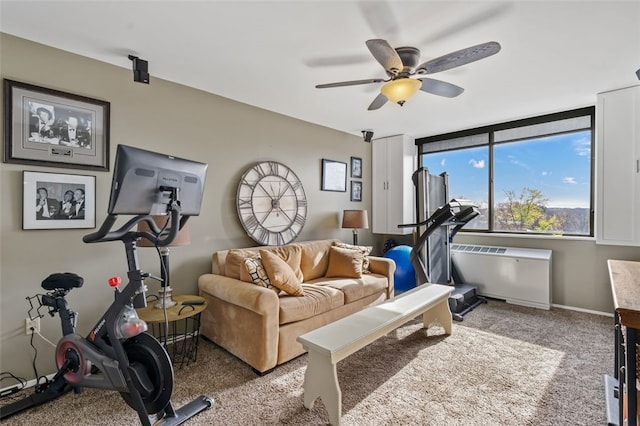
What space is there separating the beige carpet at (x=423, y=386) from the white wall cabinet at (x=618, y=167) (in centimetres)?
113

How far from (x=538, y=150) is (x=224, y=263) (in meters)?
4.33

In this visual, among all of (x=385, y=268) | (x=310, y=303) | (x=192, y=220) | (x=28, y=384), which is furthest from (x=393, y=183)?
(x=28, y=384)

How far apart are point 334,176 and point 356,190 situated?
0.61m

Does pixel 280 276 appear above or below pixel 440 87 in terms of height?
below

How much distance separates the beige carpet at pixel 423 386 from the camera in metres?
1.86

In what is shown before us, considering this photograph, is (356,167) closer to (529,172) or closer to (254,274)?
(529,172)

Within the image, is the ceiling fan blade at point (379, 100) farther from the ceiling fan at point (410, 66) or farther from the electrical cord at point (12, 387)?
the electrical cord at point (12, 387)

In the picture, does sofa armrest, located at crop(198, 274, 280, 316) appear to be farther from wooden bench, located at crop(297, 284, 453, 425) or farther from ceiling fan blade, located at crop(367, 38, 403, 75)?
ceiling fan blade, located at crop(367, 38, 403, 75)

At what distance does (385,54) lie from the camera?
77.1 inches

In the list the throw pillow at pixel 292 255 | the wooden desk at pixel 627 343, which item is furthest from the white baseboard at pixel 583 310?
the throw pillow at pixel 292 255

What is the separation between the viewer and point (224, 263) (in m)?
3.04

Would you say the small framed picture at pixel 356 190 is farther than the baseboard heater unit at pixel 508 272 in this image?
Yes

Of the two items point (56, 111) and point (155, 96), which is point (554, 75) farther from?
point (56, 111)

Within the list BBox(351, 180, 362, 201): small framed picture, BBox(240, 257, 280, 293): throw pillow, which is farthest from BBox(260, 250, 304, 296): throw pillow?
BBox(351, 180, 362, 201): small framed picture
